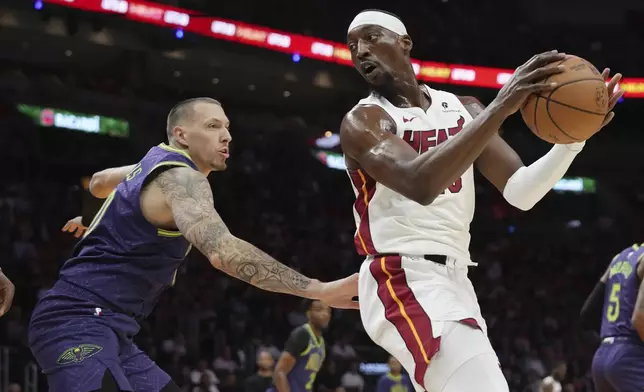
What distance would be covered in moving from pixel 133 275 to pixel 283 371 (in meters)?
5.07

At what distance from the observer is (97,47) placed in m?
19.5

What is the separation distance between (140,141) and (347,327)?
6.48 metres

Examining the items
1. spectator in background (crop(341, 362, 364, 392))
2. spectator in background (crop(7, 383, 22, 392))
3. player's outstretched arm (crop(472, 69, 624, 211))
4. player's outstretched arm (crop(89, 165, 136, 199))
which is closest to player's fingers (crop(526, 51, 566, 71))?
player's outstretched arm (crop(472, 69, 624, 211))

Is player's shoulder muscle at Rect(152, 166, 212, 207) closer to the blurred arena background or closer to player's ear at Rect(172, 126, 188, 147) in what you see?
player's ear at Rect(172, 126, 188, 147)

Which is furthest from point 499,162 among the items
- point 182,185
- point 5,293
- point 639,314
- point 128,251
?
point 639,314

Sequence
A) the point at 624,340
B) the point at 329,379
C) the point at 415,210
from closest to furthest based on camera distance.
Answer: the point at 415,210, the point at 624,340, the point at 329,379

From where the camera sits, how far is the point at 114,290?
405cm

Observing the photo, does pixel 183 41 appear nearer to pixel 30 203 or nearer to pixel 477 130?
pixel 30 203

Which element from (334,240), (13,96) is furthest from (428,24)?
(13,96)

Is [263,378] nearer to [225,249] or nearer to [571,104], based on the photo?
[225,249]

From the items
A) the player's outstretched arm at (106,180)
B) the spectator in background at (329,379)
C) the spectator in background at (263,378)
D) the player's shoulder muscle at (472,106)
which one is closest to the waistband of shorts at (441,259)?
the player's shoulder muscle at (472,106)

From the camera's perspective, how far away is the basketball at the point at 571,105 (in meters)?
3.17

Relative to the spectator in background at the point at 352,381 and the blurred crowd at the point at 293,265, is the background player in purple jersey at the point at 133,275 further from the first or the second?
the spectator in background at the point at 352,381

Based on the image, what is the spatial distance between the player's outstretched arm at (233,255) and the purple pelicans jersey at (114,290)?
0.28m
